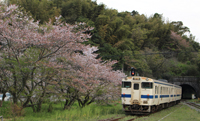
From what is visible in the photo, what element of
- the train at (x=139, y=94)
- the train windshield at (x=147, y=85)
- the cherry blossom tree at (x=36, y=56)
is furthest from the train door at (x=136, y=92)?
the cherry blossom tree at (x=36, y=56)

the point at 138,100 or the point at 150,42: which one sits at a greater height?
the point at 150,42

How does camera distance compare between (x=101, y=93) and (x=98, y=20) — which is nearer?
(x=101, y=93)

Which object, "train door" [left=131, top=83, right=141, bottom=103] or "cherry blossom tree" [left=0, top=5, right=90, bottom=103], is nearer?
"cherry blossom tree" [left=0, top=5, right=90, bottom=103]

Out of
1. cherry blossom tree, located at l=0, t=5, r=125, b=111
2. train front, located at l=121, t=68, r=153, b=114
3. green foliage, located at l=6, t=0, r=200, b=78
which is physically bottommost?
train front, located at l=121, t=68, r=153, b=114

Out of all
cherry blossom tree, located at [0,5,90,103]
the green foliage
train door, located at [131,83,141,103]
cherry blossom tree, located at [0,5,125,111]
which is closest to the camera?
cherry blossom tree, located at [0,5,90,103]

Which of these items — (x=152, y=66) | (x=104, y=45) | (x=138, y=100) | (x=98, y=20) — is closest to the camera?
(x=138, y=100)

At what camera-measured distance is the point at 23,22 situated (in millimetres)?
12102

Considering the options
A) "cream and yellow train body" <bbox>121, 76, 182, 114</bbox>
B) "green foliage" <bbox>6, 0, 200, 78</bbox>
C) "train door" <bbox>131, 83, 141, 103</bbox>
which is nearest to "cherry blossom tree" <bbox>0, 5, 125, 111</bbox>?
"cream and yellow train body" <bbox>121, 76, 182, 114</bbox>

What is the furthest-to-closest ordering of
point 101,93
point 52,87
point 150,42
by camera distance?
point 150,42 < point 101,93 < point 52,87

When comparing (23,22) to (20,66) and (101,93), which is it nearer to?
(20,66)

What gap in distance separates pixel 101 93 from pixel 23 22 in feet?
24.6

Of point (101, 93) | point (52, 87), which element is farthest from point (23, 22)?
point (101, 93)

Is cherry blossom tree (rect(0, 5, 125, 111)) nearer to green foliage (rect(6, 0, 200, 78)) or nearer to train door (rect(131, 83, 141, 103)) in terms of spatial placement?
train door (rect(131, 83, 141, 103))

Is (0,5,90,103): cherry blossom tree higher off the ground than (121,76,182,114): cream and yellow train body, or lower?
higher
